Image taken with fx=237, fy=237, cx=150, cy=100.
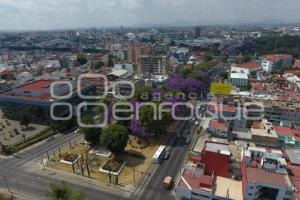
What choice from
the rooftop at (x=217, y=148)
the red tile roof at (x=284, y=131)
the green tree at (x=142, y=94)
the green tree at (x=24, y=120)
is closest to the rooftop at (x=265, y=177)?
the rooftop at (x=217, y=148)

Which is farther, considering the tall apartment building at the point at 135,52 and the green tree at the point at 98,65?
the tall apartment building at the point at 135,52

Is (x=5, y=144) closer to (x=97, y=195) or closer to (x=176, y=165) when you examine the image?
(x=97, y=195)

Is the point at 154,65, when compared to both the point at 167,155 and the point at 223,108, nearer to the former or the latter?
the point at 223,108

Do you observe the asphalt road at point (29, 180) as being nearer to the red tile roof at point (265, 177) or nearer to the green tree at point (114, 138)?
the green tree at point (114, 138)

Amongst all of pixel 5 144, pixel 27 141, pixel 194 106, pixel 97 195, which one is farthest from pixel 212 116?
pixel 5 144

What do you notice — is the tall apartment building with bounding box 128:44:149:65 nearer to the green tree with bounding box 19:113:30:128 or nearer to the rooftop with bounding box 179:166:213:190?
the green tree with bounding box 19:113:30:128

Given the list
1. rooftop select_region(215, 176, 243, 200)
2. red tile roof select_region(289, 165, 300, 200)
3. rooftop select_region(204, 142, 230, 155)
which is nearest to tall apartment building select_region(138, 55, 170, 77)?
rooftop select_region(204, 142, 230, 155)

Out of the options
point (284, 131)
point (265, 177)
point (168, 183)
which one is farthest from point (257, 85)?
point (168, 183)
